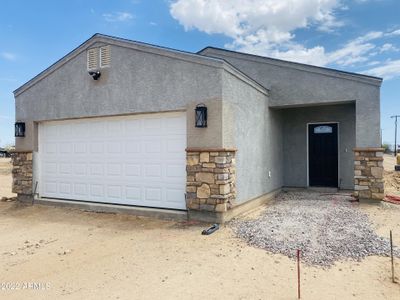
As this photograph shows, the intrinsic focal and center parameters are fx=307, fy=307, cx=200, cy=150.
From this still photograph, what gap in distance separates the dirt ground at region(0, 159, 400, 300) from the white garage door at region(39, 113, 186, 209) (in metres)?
1.13

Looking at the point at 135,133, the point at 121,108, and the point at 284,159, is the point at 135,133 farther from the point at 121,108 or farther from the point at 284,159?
the point at 284,159

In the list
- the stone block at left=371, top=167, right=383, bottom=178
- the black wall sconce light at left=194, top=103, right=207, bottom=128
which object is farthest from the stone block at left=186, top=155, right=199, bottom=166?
the stone block at left=371, top=167, right=383, bottom=178

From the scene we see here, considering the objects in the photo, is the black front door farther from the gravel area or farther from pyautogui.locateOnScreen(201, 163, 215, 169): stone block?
pyautogui.locateOnScreen(201, 163, 215, 169): stone block

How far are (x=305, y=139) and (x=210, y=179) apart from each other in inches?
226

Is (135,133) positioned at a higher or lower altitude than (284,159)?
higher

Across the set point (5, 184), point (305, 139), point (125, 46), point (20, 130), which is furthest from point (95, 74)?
point (5, 184)

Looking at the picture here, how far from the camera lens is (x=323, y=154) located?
35.4ft

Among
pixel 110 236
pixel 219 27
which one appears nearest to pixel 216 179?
pixel 110 236

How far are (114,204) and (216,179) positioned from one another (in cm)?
310

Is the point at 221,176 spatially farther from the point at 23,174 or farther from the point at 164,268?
the point at 23,174

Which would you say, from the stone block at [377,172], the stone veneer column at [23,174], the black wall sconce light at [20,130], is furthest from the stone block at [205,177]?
the black wall sconce light at [20,130]

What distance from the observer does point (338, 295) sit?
3.53m

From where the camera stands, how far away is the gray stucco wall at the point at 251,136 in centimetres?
688

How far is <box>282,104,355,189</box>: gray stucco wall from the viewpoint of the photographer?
10398 mm
